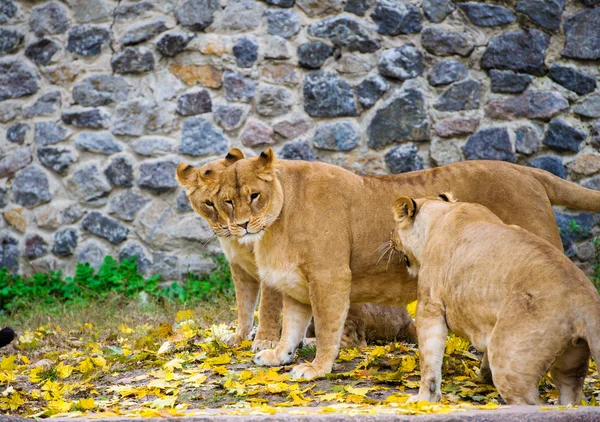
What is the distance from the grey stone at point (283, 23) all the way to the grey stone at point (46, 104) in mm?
2397

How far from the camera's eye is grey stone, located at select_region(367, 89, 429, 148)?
788 cm

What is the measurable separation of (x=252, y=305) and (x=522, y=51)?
12.9ft

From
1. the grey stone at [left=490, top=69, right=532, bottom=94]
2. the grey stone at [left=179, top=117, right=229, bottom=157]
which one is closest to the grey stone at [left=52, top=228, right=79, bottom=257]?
the grey stone at [left=179, top=117, right=229, bottom=157]

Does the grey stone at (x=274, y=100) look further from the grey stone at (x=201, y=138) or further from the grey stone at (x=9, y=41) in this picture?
the grey stone at (x=9, y=41)

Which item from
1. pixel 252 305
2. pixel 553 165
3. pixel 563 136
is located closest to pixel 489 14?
pixel 563 136

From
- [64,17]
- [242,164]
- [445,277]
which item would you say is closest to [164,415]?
[445,277]

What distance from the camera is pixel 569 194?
514 centimetres

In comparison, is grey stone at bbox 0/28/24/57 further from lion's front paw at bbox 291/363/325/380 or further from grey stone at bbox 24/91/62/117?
lion's front paw at bbox 291/363/325/380

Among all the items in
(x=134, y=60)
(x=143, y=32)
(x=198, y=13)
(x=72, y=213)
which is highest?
(x=198, y=13)

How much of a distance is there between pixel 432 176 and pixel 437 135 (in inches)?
111

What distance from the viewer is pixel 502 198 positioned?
198 inches

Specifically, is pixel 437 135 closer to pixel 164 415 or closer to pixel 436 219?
pixel 436 219

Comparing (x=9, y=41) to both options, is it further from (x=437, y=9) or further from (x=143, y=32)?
(x=437, y=9)

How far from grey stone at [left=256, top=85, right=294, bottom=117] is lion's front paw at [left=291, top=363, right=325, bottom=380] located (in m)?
3.88
